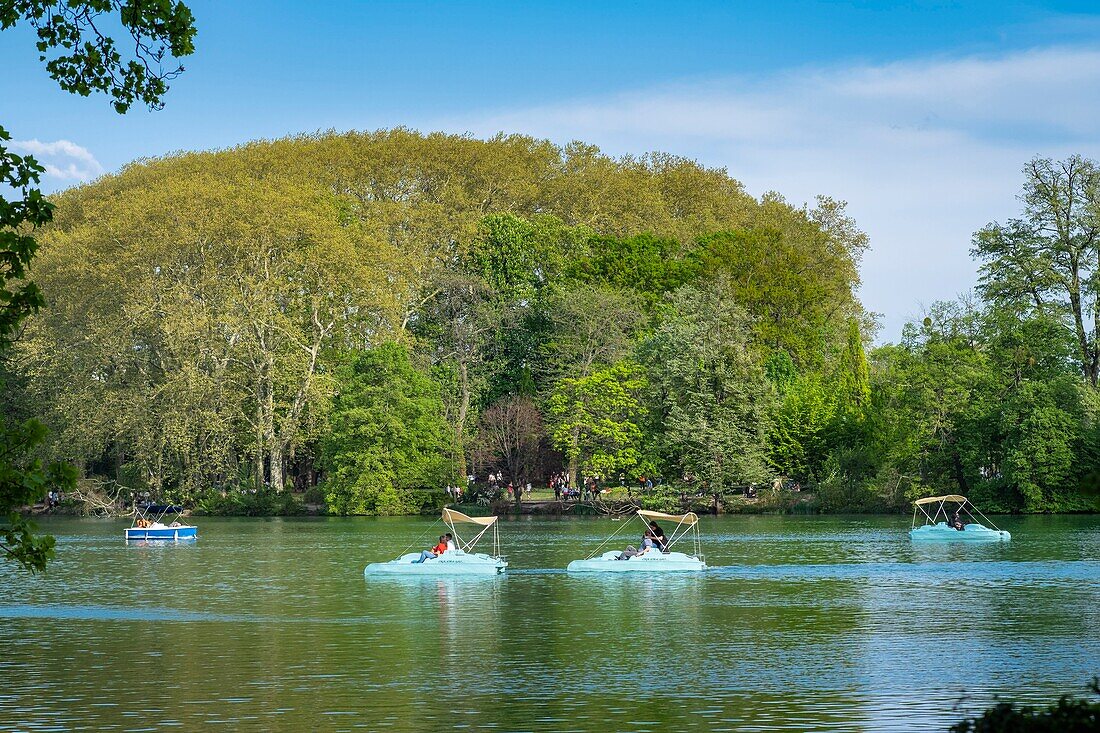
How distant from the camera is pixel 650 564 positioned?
4597 centimetres

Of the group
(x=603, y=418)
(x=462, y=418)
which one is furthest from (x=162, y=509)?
(x=603, y=418)

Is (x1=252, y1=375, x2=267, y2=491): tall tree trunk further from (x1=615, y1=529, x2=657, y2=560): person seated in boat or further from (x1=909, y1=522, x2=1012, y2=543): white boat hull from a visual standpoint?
(x1=615, y1=529, x2=657, y2=560): person seated in boat

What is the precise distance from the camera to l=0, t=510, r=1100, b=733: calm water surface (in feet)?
68.4

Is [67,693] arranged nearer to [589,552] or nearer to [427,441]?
[589,552]

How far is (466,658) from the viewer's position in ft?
87.6

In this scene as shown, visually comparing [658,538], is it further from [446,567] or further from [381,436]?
[381,436]

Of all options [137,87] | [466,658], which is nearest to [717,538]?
[466,658]

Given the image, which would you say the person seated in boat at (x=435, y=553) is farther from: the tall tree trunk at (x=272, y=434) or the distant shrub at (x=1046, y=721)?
the tall tree trunk at (x=272, y=434)

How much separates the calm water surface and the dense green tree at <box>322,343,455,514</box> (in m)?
33.7

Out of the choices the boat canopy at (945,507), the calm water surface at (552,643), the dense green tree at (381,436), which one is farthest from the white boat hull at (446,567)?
the dense green tree at (381,436)

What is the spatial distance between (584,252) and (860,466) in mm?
26473

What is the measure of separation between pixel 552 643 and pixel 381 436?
6011 centimetres

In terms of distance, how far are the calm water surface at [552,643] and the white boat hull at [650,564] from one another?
140 centimetres

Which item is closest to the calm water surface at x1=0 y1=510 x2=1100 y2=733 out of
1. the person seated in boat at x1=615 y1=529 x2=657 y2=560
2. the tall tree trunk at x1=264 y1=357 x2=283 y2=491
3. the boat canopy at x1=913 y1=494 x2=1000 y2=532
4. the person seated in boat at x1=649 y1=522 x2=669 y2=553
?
the person seated in boat at x1=615 y1=529 x2=657 y2=560
